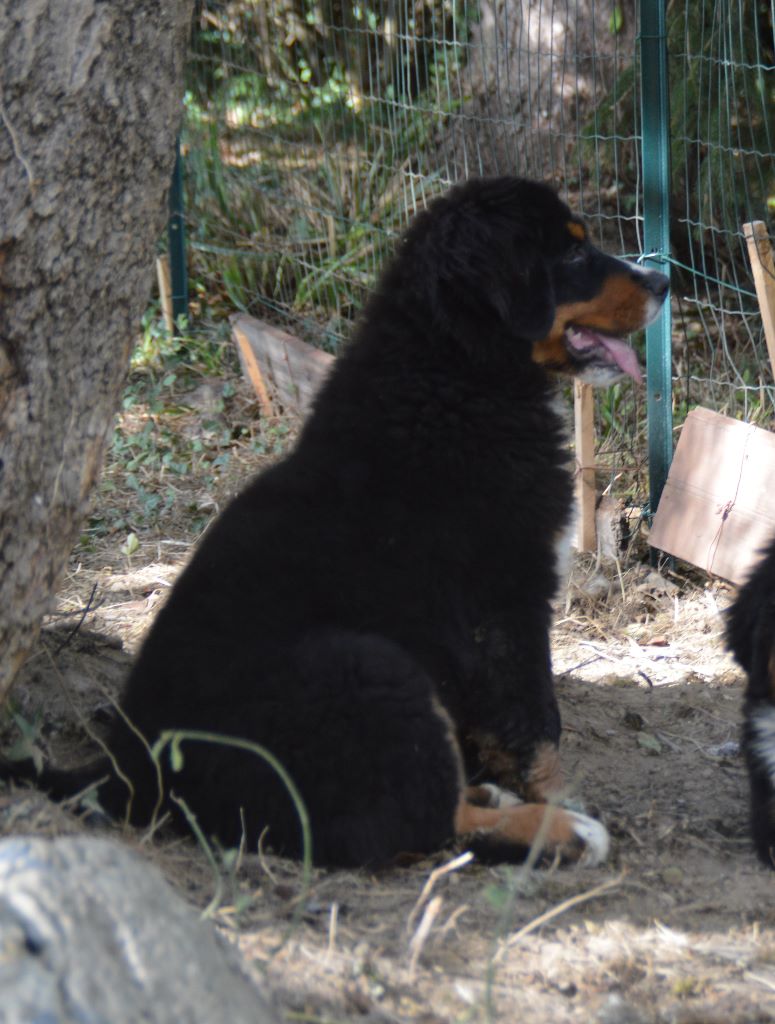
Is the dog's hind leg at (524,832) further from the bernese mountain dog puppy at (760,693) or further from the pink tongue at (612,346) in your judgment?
the pink tongue at (612,346)

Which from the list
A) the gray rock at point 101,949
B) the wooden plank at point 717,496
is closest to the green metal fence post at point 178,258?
the wooden plank at point 717,496

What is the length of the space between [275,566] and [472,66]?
4669 millimetres

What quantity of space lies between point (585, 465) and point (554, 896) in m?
3.07

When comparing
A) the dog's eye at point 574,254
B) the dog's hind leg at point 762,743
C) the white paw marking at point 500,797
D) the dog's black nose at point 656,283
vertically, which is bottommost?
the white paw marking at point 500,797

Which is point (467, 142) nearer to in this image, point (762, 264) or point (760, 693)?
point (762, 264)

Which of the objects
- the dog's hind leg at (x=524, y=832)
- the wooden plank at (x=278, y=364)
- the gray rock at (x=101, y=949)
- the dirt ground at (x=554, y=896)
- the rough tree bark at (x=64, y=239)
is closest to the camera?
the gray rock at (x=101, y=949)

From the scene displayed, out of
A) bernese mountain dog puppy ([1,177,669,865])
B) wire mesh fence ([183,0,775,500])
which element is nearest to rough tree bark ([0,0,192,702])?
bernese mountain dog puppy ([1,177,669,865])

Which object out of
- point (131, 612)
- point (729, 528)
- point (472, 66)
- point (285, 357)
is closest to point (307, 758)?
point (131, 612)

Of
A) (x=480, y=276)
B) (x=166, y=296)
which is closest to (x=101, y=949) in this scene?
(x=480, y=276)

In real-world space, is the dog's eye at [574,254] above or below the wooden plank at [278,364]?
above

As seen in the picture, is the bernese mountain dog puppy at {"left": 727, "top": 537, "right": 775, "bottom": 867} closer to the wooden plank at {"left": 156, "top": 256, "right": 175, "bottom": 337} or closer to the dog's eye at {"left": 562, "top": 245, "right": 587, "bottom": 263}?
the dog's eye at {"left": 562, "top": 245, "right": 587, "bottom": 263}

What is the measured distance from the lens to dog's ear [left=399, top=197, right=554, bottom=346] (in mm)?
3463

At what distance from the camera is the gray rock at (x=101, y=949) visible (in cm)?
153

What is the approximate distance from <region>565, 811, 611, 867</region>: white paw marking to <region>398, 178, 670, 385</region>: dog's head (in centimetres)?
135
